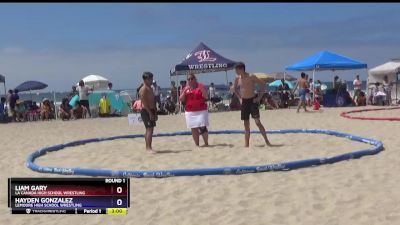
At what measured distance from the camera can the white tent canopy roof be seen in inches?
929

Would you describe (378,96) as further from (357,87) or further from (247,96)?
(247,96)

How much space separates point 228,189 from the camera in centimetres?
564

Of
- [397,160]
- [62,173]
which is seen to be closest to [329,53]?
[397,160]

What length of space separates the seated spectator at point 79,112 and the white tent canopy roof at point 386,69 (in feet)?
47.0

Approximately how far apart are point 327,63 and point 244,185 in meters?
15.3

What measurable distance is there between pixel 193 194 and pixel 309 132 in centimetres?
581

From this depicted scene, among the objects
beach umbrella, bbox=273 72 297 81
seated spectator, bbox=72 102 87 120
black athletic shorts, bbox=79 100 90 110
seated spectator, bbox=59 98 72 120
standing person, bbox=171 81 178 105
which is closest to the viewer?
seated spectator, bbox=59 98 72 120

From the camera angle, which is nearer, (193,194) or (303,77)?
(193,194)

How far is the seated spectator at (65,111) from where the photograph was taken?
1880cm

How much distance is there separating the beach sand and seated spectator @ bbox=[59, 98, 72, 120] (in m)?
8.82

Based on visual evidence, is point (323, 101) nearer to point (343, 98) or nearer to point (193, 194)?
point (343, 98)

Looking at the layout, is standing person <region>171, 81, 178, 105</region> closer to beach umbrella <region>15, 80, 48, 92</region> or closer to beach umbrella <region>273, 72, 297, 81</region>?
beach umbrella <region>15, 80, 48, 92</region>
